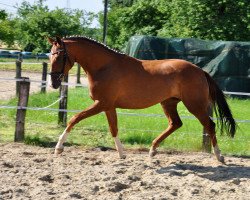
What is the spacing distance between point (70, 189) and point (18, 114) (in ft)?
12.0

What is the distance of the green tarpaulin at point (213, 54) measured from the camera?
17.9 m

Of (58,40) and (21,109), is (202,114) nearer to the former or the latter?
(58,40)

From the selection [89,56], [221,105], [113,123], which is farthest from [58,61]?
[221,105]

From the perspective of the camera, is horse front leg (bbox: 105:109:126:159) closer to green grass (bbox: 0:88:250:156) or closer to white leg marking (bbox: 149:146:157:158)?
white leg marking (bbox: 149:146:157:158)

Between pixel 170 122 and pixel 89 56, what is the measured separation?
1612 millimetres

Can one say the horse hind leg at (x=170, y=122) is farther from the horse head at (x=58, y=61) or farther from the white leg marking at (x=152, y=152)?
the horse head at (x=58, y=61)

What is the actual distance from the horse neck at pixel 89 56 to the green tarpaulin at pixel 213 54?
1122cm

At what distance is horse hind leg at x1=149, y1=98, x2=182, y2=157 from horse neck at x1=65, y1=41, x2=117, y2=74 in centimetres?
121

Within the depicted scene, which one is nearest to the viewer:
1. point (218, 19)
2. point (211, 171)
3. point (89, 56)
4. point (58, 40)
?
point (211, 171)

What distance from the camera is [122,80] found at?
7.11m

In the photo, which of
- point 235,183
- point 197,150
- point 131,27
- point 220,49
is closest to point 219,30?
point 220,49

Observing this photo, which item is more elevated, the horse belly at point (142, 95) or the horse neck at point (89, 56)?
the horse neck at point (89, 56)

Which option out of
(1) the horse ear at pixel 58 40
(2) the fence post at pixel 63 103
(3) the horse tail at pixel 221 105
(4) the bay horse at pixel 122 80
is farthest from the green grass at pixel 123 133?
(1) the horse ear at pixel 58 40

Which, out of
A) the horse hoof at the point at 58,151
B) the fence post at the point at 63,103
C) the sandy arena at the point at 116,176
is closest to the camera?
the sandy arena at the point at 116,176
